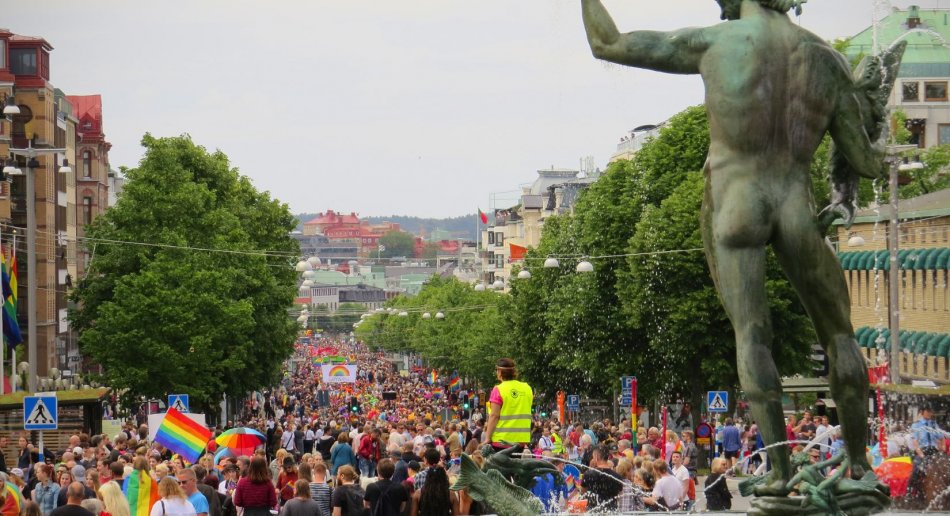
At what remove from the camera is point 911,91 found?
303ft

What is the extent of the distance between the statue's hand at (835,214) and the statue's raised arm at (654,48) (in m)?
0.92

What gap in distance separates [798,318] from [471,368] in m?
57.7

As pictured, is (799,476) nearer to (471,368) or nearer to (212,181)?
(212,181)

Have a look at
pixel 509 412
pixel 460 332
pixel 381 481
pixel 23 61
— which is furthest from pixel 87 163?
pixel 509 412

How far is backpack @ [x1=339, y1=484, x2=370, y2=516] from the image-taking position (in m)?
17.8

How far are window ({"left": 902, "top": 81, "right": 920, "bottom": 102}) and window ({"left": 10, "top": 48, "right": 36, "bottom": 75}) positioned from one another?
138 feet

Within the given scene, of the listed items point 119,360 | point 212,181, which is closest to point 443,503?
point 119,360

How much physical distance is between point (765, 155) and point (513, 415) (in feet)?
21.4

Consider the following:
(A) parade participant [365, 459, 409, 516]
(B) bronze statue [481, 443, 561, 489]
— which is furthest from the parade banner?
(B) bronze statue [481, 443, 561, 489]

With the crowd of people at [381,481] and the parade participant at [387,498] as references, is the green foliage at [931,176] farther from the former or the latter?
the parade participant at [387,498]

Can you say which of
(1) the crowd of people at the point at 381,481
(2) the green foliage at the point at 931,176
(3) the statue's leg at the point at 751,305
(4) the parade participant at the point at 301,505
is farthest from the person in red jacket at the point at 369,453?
(2) the green foliage at the point at 931,176

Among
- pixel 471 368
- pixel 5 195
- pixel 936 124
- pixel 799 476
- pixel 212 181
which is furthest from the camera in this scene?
pixel 471 368

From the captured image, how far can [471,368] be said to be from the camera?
107188 mm

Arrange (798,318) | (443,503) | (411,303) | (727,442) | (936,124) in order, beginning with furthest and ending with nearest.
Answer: (411,303)
(936,124)
(798,318)
(727,442)
(443,503)
